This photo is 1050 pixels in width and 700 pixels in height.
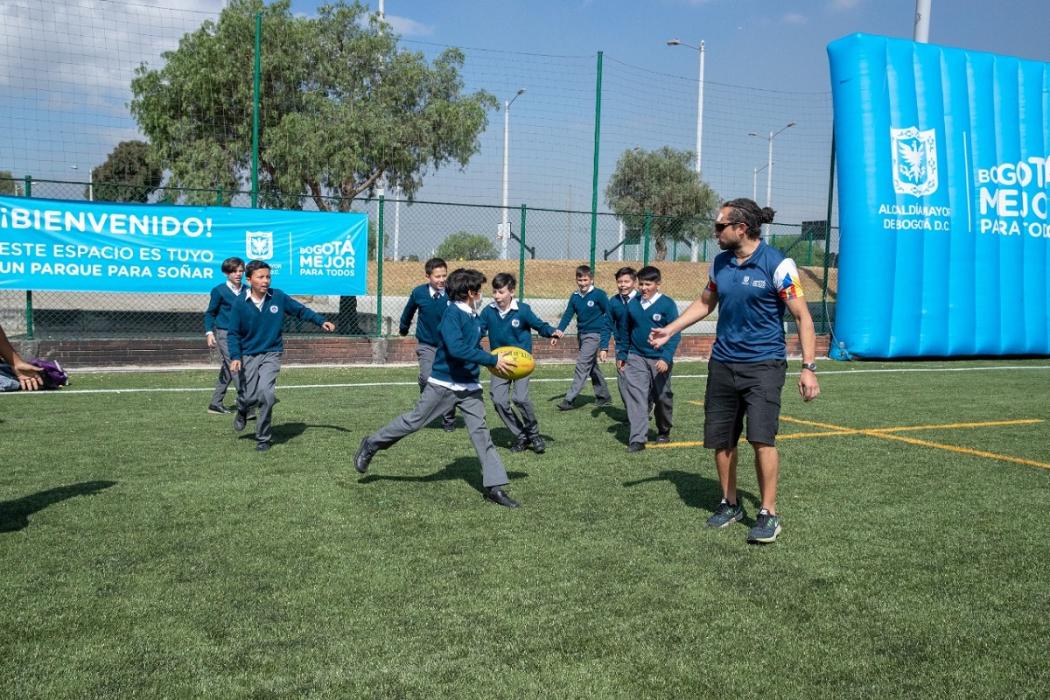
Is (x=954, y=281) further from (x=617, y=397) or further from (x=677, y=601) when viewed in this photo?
(x=677, y=601)

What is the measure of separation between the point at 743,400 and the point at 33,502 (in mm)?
4622

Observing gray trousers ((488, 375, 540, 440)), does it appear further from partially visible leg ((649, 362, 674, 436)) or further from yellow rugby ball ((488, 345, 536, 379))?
yellow rugby ball ((488, 345, 536, 379))

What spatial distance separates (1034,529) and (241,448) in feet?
20.1

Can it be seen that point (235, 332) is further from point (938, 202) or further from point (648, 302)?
point (938, 202)

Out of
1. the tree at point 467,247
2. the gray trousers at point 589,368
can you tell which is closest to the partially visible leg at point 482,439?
the gray trousers at point 589,368

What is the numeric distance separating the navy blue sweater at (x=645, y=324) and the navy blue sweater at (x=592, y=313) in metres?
2.68

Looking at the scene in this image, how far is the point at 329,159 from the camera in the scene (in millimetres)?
24859

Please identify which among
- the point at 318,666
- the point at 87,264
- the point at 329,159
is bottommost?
the point at 318,666

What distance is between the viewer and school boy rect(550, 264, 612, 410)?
11.0 m

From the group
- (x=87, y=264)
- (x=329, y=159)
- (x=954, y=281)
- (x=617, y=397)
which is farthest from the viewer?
(x=329, y=159)

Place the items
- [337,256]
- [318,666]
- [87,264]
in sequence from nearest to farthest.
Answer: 1. [318,666]
2. [87,264]
3. [337,256]

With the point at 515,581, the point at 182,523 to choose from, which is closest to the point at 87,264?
the point at 182,523

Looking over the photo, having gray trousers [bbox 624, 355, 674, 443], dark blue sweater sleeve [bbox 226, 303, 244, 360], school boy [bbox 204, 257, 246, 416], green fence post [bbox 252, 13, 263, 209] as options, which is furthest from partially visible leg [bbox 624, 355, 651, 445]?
green fence post [bbox 252, 13, 263, 209]

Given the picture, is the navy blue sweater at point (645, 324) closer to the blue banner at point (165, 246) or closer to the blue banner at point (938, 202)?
the blue banner at point (165, 246)
